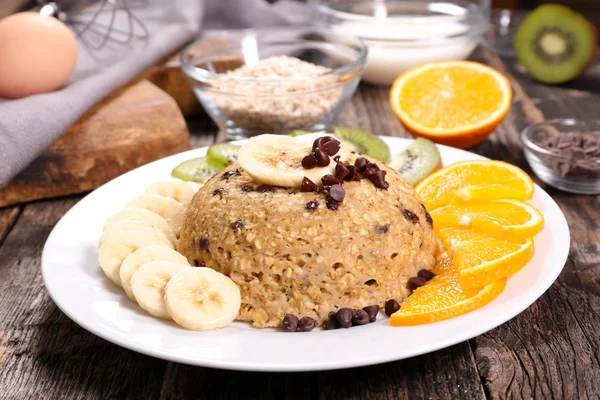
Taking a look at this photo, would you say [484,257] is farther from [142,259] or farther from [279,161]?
[142,259]

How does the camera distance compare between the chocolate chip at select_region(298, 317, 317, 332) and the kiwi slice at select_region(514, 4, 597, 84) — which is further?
the kiwi slice at select_region(514, 4, 597, 84)

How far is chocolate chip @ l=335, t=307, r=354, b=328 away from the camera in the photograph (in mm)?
2250

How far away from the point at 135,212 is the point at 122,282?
1.58 feet

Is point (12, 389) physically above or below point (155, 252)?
below

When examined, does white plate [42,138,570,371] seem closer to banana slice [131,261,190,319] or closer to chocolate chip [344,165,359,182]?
banana slice [131,261,190,319]

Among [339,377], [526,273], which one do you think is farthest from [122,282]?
[526,273]

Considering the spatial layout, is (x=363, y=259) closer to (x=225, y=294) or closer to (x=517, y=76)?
(x=225, y=294)

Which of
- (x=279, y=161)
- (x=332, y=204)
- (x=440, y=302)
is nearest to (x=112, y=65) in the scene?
(x=279, y=161)

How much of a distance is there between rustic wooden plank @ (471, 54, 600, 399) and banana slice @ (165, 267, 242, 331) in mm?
834

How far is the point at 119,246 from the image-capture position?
2498 millimetres

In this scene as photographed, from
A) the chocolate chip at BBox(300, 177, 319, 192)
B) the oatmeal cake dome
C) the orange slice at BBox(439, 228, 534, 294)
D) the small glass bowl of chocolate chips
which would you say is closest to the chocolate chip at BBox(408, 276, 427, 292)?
the oatmeal cake dome

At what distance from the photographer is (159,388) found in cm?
228

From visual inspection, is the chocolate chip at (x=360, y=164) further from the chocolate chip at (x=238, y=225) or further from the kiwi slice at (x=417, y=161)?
the kiwi slice at (x=417, y=161)

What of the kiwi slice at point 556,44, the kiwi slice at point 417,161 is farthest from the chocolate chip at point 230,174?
the kiwi slice at point 556,44
